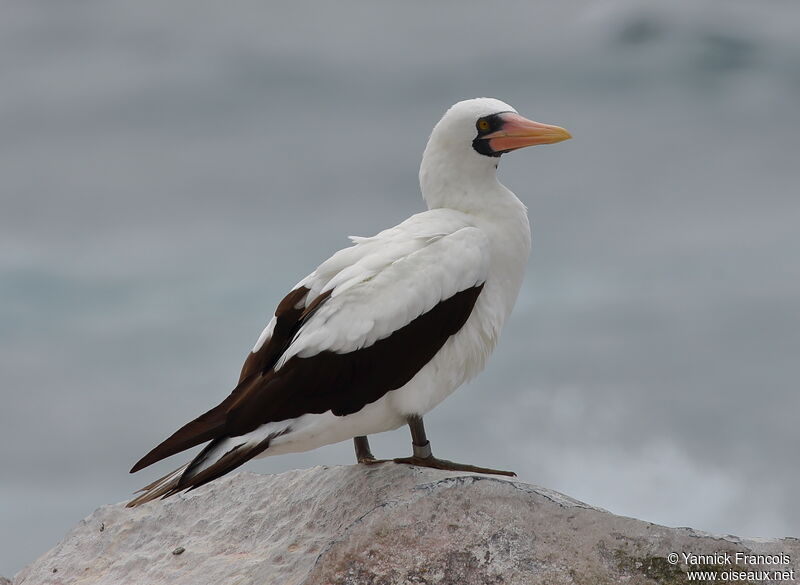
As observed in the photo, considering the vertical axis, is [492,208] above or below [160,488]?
above

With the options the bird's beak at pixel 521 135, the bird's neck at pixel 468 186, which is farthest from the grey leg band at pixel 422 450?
the bird's beak at pixel 521 135

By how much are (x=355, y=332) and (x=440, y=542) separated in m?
1.63

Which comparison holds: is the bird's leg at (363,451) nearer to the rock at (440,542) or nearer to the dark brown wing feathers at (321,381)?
the rock at (440,542)

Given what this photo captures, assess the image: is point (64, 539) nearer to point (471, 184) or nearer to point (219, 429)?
point (219, 429)

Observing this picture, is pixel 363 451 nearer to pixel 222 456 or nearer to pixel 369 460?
pixel 369 460

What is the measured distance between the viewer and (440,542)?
22.3 ft

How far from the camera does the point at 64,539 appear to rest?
31.1 ft

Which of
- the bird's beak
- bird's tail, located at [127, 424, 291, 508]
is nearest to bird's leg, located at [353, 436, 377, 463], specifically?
bird's tail, located at [127, 424, 291, 508]

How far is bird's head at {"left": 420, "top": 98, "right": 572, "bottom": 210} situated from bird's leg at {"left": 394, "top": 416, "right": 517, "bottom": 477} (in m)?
2.02

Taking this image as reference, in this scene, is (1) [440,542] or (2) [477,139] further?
(2) [477,139]

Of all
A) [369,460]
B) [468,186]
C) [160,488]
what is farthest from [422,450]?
[468,186]

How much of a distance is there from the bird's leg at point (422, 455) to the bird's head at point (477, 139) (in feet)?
6.63

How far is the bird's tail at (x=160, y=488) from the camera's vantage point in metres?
7.63

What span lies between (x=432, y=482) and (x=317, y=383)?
1.08 metres
